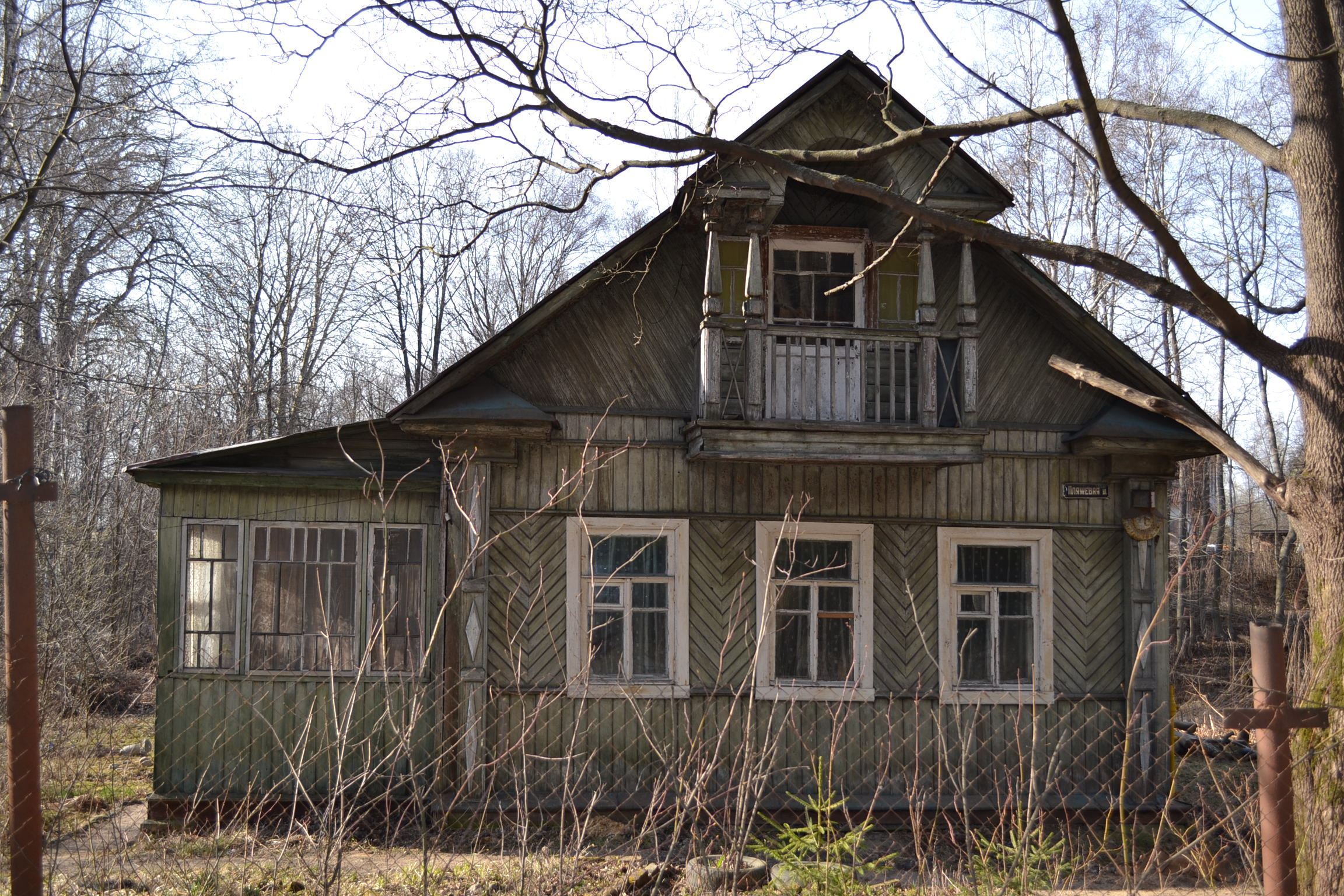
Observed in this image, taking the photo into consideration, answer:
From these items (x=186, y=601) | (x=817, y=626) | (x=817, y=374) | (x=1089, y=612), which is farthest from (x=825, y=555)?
(x=186, y=601)

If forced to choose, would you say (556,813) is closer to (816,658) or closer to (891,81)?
(816,658)

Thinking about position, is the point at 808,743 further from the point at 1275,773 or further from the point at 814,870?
the point at 1275,773

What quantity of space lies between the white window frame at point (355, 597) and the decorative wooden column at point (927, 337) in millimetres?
5426

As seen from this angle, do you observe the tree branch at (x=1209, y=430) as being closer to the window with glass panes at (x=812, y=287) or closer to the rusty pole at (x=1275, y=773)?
the rusty pole at (x=1275, y=773)

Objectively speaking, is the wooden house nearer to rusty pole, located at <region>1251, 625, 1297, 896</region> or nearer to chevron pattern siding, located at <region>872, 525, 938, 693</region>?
chevron pattern siding, located at <region>872, 525, 938, 693</region>

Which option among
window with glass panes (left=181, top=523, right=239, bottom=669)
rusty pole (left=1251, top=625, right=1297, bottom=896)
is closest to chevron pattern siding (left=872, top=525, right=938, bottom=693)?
rusty pole (left=1251, top=625, right=1297, bottom=896)

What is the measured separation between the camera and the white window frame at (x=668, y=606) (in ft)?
31.9

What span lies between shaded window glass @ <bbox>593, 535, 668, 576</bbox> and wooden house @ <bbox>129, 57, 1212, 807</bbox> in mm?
29

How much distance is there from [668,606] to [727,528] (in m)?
0.93

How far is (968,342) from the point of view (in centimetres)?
962

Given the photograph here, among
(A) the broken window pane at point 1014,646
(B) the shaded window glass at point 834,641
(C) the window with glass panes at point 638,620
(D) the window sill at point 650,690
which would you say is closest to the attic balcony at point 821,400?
(C) the window with glass panes at point 638,620

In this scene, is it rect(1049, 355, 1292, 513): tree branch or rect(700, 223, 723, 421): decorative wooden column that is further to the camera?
rect(700, 223, 723, 421): decorative wooden column

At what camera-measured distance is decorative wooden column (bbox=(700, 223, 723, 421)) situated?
30.9 ft

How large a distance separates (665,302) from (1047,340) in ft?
13.0
